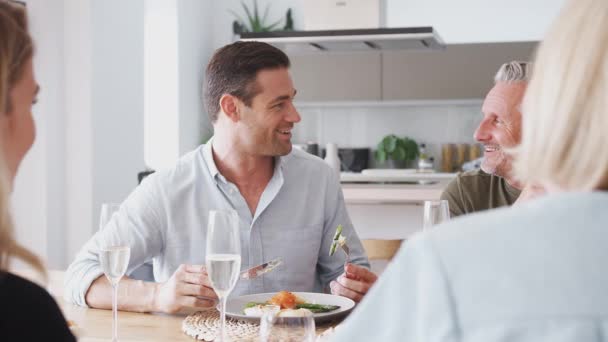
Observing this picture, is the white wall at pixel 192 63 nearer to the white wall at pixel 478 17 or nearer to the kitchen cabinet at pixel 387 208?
the white wall at pixel 478 17

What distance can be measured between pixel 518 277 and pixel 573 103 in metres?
0.18

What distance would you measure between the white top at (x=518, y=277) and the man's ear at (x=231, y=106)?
1.69 m

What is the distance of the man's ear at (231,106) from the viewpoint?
2439 mm

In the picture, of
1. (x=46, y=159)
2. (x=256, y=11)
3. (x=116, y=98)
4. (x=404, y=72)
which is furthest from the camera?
(x=256, y=11)

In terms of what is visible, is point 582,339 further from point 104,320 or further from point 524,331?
point 104,320

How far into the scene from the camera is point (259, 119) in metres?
2.43

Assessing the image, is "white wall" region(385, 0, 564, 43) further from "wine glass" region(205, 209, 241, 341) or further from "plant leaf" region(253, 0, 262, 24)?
"wine glass" region(205, 209, 241, 341)

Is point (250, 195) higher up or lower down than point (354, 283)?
higher up

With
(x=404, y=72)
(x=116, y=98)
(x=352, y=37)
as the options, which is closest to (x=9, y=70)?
(x=116, y=98)

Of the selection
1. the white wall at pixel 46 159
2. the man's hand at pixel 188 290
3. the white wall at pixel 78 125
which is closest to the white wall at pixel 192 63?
the white wall at pixel 78 125

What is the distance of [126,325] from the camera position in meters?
1.81

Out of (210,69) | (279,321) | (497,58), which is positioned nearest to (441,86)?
(497,58)

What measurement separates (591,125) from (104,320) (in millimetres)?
1346

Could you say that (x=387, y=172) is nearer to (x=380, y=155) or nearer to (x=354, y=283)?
(x=380, y=155)
